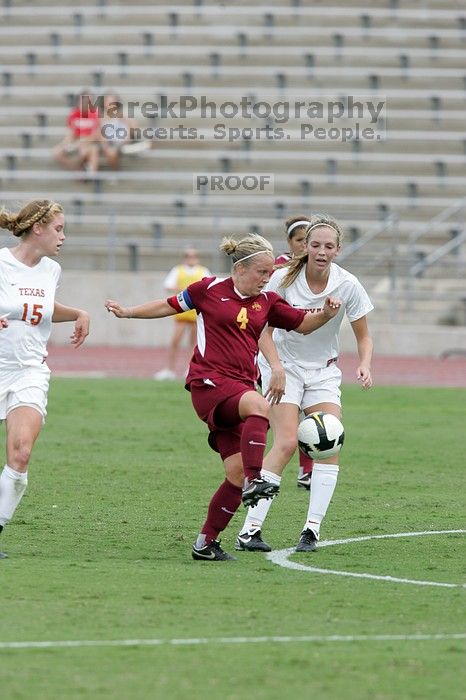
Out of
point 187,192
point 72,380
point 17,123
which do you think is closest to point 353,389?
point 72,380

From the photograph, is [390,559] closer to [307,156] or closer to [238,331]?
[238,331]

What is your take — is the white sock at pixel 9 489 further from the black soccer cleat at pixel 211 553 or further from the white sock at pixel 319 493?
the white sock at pixel 319 493

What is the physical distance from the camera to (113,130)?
2881cm

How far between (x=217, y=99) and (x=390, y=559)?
23308 millimetres

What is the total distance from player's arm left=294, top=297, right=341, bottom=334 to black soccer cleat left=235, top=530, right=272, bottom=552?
1.20 metres

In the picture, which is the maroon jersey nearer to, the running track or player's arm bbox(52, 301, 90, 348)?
player's arm bbox(52, 301, 90, 348)

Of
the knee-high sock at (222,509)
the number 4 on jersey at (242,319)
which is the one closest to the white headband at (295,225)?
the number 4 on jersey at (242,319)

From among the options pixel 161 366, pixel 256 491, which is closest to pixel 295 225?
pixel 256 491

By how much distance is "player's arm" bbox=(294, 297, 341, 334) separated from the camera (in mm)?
7656

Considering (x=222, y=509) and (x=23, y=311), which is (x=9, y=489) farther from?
(x=222, y=509)

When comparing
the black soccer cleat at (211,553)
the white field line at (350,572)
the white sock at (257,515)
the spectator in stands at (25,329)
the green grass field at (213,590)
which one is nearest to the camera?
the green grass field at (213,590)

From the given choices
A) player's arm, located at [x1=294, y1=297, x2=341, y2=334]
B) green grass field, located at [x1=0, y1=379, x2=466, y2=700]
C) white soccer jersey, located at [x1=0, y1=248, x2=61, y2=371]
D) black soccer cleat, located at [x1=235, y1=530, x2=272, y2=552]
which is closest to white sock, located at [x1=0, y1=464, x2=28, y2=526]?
green grass field, located at [x1=0, y1=379, x2=466, y2=700]

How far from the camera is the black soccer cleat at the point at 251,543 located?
25.5ft

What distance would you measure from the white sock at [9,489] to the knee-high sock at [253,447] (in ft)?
3.97
